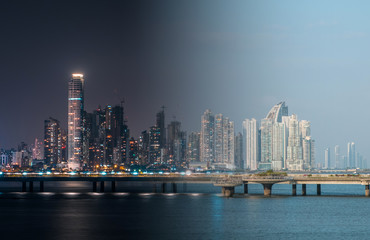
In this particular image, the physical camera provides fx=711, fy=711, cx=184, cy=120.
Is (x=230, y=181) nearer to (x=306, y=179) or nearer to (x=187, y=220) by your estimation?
(x=306, y=179)

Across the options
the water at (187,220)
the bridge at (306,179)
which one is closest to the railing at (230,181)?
the bridge at (306,179)

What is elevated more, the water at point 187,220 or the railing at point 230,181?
the railing at point 230,181

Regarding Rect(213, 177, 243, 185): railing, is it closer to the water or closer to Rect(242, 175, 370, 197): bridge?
Rect(242, 175, 370, 197): bridge

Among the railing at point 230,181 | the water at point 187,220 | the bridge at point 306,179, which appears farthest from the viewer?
the bridge at point 306,179

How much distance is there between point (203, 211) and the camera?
11175cm

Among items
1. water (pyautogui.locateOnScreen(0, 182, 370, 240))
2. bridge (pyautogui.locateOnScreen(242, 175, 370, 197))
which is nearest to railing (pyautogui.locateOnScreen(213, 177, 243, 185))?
bridge (pyautogui.locateOnScreen(242, 175, 370, 197))

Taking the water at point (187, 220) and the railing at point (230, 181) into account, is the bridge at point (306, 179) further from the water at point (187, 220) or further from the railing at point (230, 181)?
the water at point (187, 220)

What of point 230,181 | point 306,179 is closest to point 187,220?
point 230,181

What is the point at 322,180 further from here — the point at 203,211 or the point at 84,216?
the point at 84,216

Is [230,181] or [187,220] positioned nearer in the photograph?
[187,220]

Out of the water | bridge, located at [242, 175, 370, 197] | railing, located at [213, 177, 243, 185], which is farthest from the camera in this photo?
bridge, located at [242, 175, 370, 197]

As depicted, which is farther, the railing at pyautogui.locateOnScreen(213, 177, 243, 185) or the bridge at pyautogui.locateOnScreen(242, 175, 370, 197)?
the bridge at pyautogui.locateOnScreen(242, 175, 370, 197)

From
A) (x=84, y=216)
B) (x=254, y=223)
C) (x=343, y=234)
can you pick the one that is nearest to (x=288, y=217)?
(x=254, y=223)

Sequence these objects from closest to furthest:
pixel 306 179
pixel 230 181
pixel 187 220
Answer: pixel 187 220
pixel 230 181
pixel 306 179
